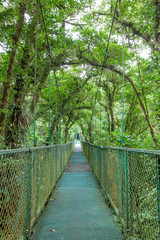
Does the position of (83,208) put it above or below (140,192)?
below

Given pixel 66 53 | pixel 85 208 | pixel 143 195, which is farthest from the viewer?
pixel 66 53

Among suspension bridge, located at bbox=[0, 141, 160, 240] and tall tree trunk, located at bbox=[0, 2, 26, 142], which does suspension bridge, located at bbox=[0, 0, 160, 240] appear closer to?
suspension bridge, located at bbox=[0, 141, 160, 240]

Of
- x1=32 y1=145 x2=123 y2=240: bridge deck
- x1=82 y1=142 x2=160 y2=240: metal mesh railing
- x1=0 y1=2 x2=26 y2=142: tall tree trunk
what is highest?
x1=0 y1=2 x2=26 y2=142: tall tree trunk

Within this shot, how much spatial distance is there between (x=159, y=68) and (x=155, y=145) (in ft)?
6.21

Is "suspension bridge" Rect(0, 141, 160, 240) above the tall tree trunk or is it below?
below

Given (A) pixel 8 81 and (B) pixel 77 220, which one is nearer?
(B) pixel 77 220

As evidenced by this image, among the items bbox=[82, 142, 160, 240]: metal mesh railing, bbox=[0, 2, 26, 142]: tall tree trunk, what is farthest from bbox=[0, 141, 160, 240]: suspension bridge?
bbox=[0, 2, 26, 142]: tall tree trunk

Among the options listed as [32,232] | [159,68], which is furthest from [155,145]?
[32,232]

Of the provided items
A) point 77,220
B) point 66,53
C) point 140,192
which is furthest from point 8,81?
point 66,53

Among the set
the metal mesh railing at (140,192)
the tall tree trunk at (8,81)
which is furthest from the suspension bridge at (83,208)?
the tall tree trunk at (8,81)

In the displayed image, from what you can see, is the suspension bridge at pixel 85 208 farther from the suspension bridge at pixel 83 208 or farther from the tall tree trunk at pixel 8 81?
the tall tree trunk at pixel 8 81

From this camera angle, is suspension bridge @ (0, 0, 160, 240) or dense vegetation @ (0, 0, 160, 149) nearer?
suspension bridge @ (0, 0, 160, 240)

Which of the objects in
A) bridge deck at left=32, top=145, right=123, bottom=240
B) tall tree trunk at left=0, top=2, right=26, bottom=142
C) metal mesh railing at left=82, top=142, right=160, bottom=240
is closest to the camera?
metal mesh railing at left=82, top=142, right=160, bottom=240

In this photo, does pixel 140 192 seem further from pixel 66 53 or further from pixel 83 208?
pixel 66 53
